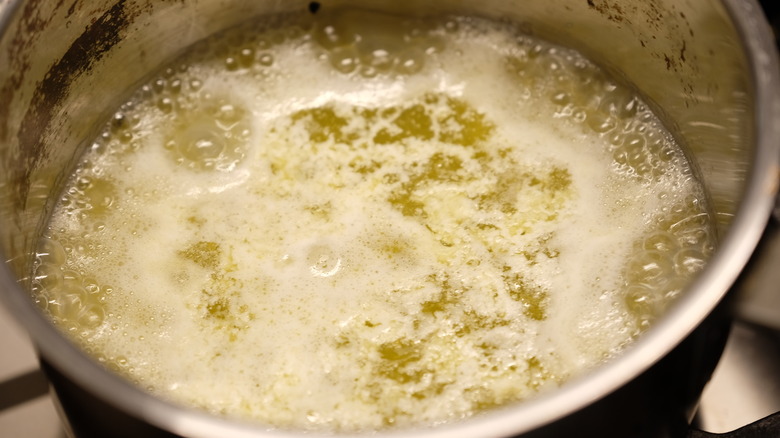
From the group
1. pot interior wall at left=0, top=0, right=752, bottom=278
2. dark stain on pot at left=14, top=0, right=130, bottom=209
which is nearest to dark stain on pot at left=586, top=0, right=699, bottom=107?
pot interior wall at left=0, top=0, right=752, bottom=278

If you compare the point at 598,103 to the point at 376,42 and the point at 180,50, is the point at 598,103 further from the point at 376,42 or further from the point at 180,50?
the point at 180,50

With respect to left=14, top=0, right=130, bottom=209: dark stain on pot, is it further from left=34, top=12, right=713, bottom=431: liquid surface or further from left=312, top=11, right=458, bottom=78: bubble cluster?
left=312, top=11, right=458, bottom=78: bubble cluster

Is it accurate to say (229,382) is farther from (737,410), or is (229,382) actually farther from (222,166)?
(737,410)

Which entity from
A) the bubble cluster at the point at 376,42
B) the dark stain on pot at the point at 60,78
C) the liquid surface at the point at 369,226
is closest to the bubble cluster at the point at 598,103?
the liquid surface at the point at 369,226

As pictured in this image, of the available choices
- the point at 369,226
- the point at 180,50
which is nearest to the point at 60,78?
the point at 180,50

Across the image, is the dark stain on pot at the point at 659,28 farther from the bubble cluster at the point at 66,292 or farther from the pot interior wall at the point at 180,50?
the bubble cluster at the point at 66,292

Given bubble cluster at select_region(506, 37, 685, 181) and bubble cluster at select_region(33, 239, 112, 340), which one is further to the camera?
bubble cluster at select_region(506, 37, 685, 181)

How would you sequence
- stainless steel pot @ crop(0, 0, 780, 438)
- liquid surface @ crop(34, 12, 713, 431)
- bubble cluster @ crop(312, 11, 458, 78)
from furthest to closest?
bubble cluster @ crop(312, 11, 458, 78) < liquid surface @ crop(34, 12, 713, 431) < stainless steel pot @ crop(0, 0, 780, 438)
